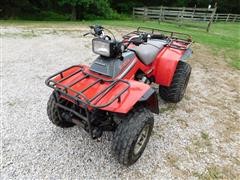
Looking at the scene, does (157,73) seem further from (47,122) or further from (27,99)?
(27,99)

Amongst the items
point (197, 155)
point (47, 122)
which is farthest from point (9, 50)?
point (197, 155)

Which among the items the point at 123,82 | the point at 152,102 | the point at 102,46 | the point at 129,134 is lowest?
the point at 129,134

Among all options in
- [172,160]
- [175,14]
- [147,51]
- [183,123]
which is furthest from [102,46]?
[175,14]

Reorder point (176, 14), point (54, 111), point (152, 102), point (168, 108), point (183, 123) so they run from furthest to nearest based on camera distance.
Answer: point (176, 14)
point (168, 108)
point (183, 123)
point (54, 111)
point (152, 102)

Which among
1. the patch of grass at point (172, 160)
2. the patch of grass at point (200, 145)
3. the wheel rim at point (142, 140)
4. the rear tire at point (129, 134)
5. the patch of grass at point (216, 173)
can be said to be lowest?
the patch of grass at point (216, 173)

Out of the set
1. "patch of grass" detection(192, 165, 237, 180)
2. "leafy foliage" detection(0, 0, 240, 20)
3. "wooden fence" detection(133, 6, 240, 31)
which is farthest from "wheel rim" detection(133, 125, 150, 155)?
"leafy foliage" detection(0, 0, 240, 20)

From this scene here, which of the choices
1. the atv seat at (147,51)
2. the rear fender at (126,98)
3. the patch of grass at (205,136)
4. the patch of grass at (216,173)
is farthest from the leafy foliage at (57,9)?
the patch of grass at (216,173)

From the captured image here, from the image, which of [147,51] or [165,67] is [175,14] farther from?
[147,51]

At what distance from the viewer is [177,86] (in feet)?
12.0

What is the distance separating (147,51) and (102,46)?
1006mm

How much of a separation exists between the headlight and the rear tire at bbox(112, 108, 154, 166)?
2.48 ft

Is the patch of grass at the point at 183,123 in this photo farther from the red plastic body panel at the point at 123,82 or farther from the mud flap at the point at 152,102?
the mud flap at the point at 152,102

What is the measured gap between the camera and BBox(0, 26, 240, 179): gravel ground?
250cm

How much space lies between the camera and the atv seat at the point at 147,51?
3127mm
